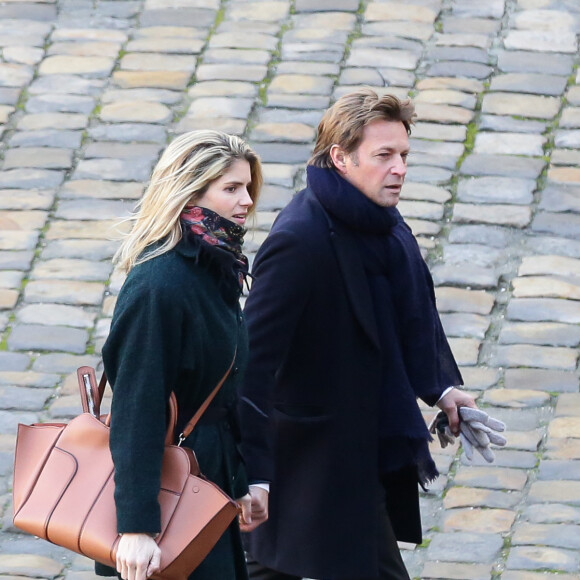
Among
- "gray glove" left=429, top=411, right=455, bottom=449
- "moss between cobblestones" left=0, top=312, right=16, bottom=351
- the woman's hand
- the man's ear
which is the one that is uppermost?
the man's ear

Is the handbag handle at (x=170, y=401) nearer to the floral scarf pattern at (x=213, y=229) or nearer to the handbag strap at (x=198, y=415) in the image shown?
the handbag strap at (x=198, y=415)

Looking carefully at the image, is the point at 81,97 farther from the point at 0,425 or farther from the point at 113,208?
the point at 0,425

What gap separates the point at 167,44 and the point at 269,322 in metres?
4.58

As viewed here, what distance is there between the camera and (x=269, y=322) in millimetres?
3609

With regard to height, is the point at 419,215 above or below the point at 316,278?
above

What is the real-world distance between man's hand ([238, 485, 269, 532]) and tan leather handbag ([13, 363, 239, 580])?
1.20 feet

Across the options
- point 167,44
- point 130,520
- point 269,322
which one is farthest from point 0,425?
point 167,44

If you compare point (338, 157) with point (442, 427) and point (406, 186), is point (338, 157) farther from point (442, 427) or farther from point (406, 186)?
point (406, 186)

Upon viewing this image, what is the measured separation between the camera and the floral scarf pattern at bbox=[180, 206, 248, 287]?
10.5 ft

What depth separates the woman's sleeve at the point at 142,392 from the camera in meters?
3.04

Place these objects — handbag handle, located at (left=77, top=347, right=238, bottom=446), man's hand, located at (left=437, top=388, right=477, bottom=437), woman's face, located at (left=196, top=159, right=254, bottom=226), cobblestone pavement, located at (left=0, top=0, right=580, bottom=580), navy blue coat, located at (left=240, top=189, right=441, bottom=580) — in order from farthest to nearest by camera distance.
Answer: cobblestone pavement, located at (left=0, top=0, right=580, bottom=580) → man's hand, located at (left=437, top=388, right=477, bottom=437) → navy blue coat, located at (left=240, top=189, right=441, bottom=580) → woman's face, located at (left=196, top=159, right=254, bottom=226) → handbag handle, located at (left=77, top=347, right=238, bottom=446)

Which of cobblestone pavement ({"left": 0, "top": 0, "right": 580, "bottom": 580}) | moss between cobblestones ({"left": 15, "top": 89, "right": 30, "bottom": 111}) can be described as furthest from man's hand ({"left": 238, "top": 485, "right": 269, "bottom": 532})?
moss between cobblestones ({"left": 15, "top": 89, "right": 30, "bottom": 111})

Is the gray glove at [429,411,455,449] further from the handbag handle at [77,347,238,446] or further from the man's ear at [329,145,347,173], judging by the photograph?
the handbag handle at [77,347,238,446]

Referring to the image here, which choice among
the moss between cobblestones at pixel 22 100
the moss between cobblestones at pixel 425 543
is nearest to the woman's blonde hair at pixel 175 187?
the moss between cobblestones at pixel 425 543
